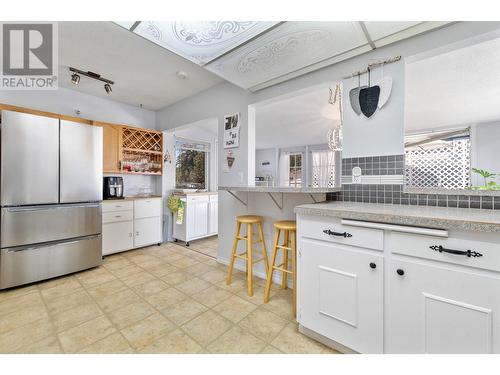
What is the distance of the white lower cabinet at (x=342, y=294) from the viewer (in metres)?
1.19

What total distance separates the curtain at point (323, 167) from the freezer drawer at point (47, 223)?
6134 mm

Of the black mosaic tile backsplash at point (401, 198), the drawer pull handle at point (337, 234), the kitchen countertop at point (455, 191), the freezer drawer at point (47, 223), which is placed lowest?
the freezer drawer at point (47, 223)

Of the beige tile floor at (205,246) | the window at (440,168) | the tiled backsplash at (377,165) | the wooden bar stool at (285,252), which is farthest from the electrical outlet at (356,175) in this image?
the window at (440,168)

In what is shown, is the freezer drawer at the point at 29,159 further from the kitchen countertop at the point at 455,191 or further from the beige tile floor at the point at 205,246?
the kitchen countertop at the point at 455,191

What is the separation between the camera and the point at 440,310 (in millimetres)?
1010

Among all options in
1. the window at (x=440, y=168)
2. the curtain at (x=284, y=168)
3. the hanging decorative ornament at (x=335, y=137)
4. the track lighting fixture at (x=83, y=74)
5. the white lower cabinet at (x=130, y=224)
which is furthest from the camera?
the curtain at (x=284, y=168)

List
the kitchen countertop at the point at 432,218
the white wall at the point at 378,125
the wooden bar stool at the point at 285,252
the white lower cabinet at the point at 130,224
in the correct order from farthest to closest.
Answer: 1. the white lower cabinet at the point at 130,224
2. the wooden bar stool at the point at 285,252
3. the white wall at the point at 378,125
4. the kitchen countertop at the point at 432,218

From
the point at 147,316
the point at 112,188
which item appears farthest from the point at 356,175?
the point at 112,188

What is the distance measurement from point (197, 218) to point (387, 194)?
297cm

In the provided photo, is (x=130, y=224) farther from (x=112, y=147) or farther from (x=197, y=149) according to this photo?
(x=197, y=149)

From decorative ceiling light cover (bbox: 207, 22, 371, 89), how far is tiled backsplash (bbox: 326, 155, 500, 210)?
2.96ft

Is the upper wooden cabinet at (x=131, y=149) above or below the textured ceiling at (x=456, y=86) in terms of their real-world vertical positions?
below

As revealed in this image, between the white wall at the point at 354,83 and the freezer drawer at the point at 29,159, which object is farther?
the freezer drawer at the point at 29,159
